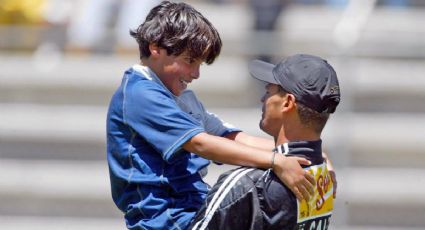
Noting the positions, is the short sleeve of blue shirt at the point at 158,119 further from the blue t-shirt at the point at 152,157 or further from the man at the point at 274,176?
the man at the point at 274,176

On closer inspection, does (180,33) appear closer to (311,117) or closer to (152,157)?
(152,157)

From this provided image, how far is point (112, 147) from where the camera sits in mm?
3898

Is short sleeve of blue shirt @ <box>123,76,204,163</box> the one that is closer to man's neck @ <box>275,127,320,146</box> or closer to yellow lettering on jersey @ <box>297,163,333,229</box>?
man's neck @ <box>275,127,320,146</box>

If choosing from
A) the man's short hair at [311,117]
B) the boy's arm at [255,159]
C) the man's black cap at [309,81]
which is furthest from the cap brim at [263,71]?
the boy's arm at [255,159]

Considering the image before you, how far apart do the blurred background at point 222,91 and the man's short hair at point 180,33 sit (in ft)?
11.1

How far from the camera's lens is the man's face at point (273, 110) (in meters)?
3.79

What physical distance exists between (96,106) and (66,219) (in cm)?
94

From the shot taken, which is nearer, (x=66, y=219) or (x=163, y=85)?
(x=163, y=85)

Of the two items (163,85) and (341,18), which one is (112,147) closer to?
(163,85)

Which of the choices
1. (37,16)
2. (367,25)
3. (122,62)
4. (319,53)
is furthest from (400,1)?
(37,16)

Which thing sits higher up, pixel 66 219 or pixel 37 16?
pixel 37 16

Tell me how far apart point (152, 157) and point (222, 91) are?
4.13 meters

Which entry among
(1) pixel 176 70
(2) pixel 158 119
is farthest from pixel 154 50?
(2) pixel 158 119

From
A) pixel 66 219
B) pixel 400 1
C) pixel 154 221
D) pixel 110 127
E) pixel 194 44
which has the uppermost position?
pixel 400 1
